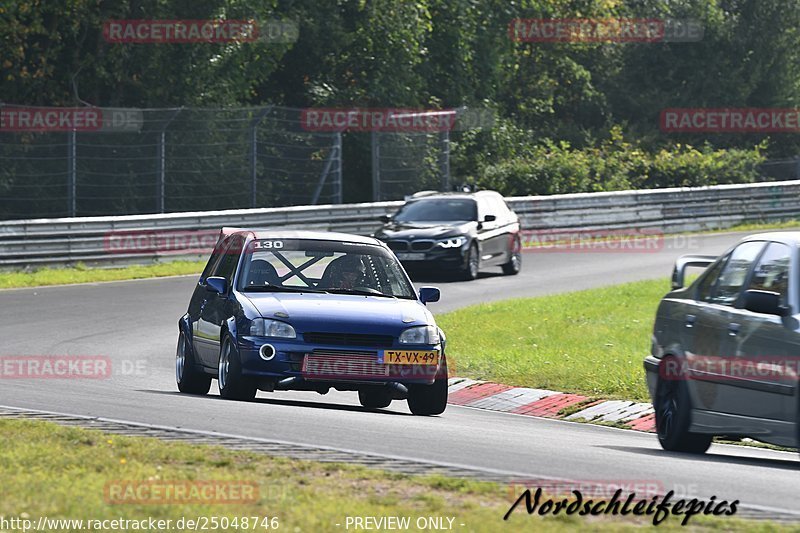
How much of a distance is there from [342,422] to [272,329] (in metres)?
1.75

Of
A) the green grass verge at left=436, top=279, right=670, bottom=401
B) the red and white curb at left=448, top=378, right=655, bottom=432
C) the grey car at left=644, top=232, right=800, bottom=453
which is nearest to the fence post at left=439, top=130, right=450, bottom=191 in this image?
the green grass verge at left=436, top=279, right=670, bottom=401

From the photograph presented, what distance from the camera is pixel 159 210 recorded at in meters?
30.4

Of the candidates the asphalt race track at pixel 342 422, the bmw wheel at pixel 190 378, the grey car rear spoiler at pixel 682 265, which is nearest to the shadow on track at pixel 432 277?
the asphalt race track at pixel 342 422

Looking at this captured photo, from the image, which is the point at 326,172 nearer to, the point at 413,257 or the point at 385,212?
the point at 385,212

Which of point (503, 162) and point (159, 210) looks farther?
point (503, 162)

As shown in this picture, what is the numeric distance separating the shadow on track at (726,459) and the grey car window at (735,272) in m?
1.08

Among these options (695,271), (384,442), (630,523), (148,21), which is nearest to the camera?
(630,523)

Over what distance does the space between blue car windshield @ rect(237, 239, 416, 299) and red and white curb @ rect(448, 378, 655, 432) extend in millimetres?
1826

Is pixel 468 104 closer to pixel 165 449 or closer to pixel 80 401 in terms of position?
pixel 80 401

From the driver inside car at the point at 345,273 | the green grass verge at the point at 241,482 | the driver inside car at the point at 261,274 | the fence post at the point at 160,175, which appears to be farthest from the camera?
the fence post at the point at 160,175

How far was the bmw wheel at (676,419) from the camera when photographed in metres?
11.1

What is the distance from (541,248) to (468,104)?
40.5ft

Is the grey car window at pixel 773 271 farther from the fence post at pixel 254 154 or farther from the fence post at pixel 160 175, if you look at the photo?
the fence post at pixel 254 154

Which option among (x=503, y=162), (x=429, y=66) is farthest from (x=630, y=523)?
(x=429, y=66)
